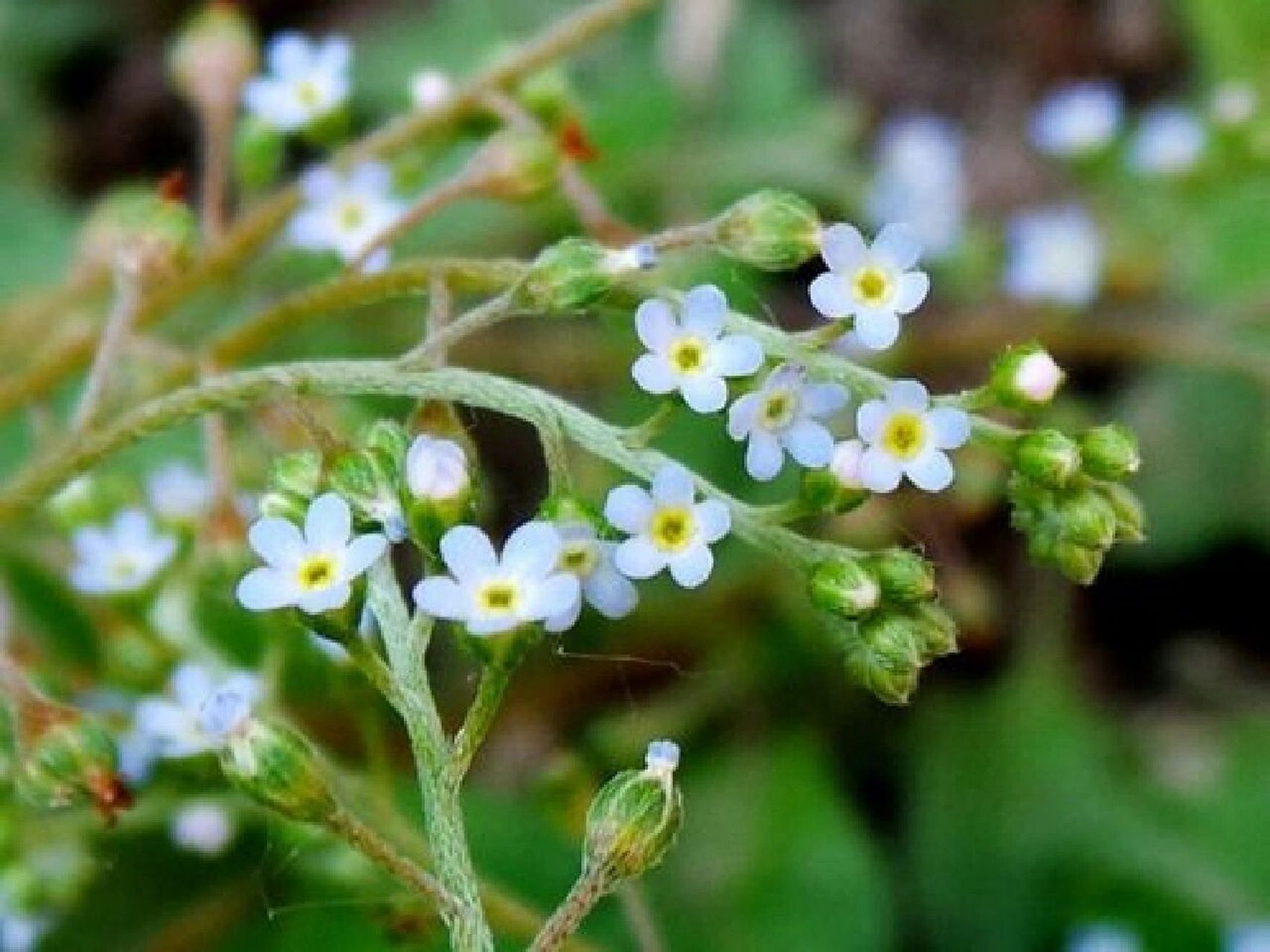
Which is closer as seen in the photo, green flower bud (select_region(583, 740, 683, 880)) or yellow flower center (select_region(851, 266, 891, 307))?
green flower bud (select_region(583, 740, 683, 880))

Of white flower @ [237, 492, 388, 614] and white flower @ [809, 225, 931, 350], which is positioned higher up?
white flower @ [237, 492, 388, 614]

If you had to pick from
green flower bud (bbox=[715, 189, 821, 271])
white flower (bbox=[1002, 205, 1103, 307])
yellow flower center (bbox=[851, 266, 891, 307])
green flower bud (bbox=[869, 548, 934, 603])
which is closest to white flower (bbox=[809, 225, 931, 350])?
yellow flower center (bbox=[851, 266, 891, 307])

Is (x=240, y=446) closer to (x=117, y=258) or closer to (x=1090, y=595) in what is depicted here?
(x=117, y=258)

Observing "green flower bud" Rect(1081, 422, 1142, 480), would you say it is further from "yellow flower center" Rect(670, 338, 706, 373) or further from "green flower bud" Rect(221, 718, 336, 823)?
"green flower bud" Rect(221, 718, 336, 823)

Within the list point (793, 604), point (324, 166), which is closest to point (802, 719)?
point (793, 604)

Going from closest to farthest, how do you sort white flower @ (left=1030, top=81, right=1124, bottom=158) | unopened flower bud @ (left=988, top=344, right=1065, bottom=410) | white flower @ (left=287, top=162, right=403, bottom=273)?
unopened flower bud @ (left=988, top=344, right=1065, bottom=410) < white flower @ (left=287, top=162, right=403, bottom=273) < white flower @ (left=1030, top=81, right=1124, bottom=158)

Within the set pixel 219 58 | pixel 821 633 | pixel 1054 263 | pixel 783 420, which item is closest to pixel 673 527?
pixel 783 420

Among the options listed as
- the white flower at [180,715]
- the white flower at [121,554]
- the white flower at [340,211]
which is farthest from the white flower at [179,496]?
the white flower at [340,211]
